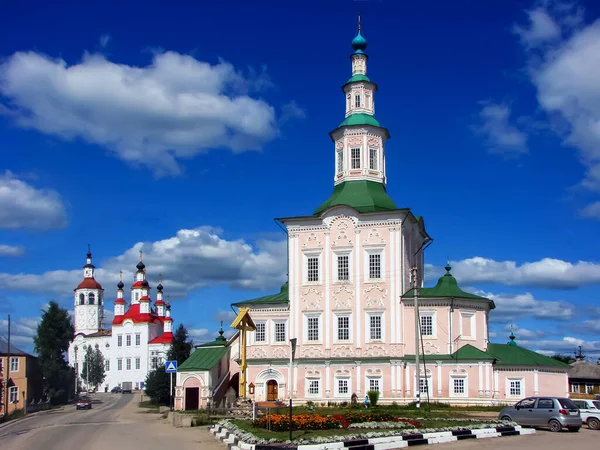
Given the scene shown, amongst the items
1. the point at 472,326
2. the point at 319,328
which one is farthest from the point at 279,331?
the point at 472,326

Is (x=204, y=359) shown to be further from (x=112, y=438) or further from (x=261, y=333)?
(x=112, y=438)

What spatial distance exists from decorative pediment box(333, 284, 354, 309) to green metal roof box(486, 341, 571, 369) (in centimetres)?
865

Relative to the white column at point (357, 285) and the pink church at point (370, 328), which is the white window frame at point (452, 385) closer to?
the pink church at point (370, 328)

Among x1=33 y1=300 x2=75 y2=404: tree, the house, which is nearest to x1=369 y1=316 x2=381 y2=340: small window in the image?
the house

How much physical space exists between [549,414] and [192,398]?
25.6 metres

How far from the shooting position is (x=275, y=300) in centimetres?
4462


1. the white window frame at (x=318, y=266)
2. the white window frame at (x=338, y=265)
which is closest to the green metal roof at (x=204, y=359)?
the white window frame at (x=318, y=266)

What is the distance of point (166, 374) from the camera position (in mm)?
54656

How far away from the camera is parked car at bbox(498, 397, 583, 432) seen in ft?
78.0

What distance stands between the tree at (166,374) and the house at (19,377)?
10.5 meters

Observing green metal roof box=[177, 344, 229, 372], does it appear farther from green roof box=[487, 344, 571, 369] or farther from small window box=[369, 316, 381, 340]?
green roof box=[487, 344, 571, 369]

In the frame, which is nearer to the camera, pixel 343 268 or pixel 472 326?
pixel 472 326

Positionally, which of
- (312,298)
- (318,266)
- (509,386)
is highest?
(318,266)

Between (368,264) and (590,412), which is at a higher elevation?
(368,264)
